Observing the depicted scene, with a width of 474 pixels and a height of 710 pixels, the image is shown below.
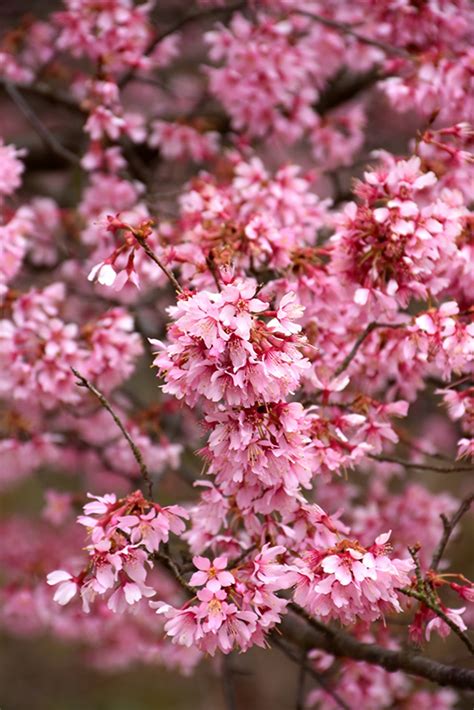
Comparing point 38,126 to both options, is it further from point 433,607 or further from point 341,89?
point 433,607

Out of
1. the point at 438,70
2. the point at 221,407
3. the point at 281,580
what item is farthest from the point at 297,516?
the point at 438,70

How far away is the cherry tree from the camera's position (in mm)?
1956

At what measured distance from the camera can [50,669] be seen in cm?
794

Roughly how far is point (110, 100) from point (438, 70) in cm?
131

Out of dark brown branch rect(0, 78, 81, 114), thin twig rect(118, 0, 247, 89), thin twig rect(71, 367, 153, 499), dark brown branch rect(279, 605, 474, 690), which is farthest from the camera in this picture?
dark brown branch rect(0, 78, 81, 114)

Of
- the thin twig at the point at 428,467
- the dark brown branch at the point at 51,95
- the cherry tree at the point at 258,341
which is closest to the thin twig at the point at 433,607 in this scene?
the cherry tree at the point at 258,341

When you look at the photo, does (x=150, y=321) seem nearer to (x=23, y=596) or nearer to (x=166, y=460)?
(x=166, y=460)

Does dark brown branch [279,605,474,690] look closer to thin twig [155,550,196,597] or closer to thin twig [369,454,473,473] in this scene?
thin twig [155,550,196,597]

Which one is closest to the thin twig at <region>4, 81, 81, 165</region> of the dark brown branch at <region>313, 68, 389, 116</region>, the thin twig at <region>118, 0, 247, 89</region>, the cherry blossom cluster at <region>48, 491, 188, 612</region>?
the thin twig at <region>118, 0, 247, 89</region>

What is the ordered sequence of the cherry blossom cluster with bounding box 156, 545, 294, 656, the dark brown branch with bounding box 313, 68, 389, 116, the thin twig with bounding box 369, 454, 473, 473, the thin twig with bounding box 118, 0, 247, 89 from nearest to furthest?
the cherry blossom cluster with bounding box 156, 545, 294, 656 → the thin twig with bounding box 369, 454, 473, 473 → the thin twig with bounding box 118, 0, 247, 89 → the dark brown branch with bounding box 313, 68, 389, 116

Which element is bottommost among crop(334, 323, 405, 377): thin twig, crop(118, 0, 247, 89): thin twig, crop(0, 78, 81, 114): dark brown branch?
crop(0, 78, 81, 114): dark brown branch

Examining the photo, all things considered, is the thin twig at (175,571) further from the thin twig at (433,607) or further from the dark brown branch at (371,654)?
the thin twig at (433,607)

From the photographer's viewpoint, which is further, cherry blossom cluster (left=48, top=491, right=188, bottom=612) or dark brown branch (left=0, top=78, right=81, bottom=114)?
dark brown branch (left=0, top=78, right=81, bottom=114)

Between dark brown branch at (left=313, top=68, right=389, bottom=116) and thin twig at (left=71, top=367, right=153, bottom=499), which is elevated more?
thin twig at (left=71, top=367, right=153, bottom=499)
